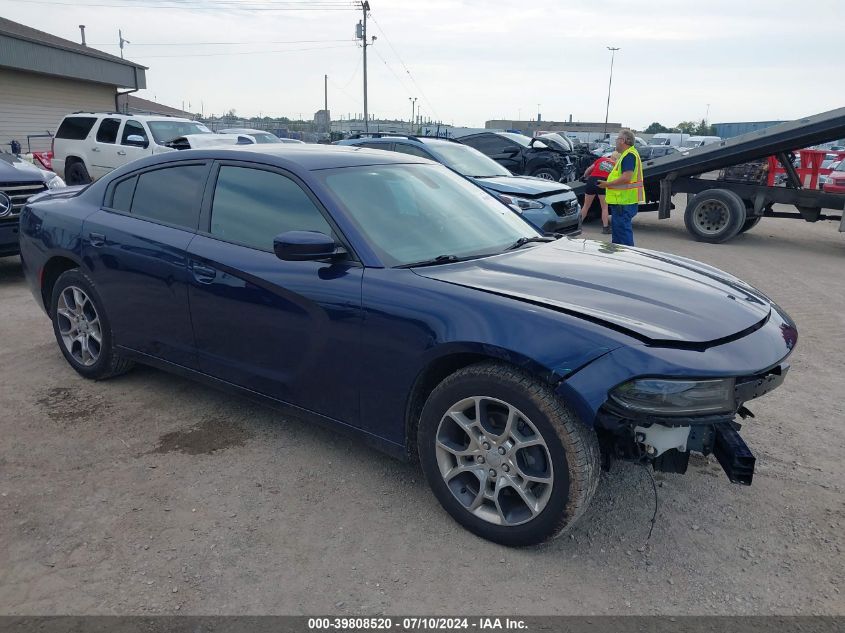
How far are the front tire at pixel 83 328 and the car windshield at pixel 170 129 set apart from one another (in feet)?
32.8

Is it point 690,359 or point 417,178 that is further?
point 417,178

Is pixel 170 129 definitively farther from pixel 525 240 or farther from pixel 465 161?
pixel 525 240

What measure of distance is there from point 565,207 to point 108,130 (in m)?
10.3

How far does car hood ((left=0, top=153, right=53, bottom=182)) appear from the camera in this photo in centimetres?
738

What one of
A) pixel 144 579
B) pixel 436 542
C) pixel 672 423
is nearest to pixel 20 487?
pixel 144 579

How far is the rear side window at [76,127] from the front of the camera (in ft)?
47.6

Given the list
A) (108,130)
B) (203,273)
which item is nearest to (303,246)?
(203,273)

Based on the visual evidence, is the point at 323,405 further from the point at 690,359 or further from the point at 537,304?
the point at 690,359

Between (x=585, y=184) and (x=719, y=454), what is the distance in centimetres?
999

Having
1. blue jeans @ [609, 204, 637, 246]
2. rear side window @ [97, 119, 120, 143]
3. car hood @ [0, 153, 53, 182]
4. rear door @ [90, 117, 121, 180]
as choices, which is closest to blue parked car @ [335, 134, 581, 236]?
blue jeans @ [609, 204, 637, 246]

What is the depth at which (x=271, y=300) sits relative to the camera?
335 centimetres

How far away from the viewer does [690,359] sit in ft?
8.18

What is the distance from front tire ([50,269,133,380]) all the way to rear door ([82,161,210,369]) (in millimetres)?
150

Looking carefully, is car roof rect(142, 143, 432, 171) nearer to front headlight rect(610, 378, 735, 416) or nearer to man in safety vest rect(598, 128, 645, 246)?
front headlight rect(610, 378, 735, 416)
